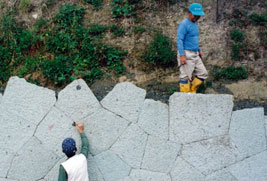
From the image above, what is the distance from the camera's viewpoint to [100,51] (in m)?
5.38

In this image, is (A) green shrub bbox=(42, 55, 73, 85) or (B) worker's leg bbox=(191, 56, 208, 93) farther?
(A) green shrub bbox=(42, 55, 73, 85)

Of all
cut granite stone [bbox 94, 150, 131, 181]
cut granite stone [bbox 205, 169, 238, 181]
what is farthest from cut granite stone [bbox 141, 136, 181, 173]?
cut granite stone [bbox 205, 169, 238, 181]

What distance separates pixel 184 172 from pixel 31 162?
2137 millimetres

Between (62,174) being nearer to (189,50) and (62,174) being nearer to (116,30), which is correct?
(189,50)

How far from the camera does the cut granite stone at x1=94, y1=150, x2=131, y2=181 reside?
4.85 metres

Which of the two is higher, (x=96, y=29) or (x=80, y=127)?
(x=96, y=29)

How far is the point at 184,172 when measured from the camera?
487cm

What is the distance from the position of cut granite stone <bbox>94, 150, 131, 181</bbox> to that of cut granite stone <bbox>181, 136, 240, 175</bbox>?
0.84 metres

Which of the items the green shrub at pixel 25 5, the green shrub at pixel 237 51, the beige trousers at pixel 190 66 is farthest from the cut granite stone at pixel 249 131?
the green shrub at pixel 25 5

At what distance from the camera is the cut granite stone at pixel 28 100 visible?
4910 millimetres

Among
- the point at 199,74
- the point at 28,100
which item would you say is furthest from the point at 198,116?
the point at 28,100

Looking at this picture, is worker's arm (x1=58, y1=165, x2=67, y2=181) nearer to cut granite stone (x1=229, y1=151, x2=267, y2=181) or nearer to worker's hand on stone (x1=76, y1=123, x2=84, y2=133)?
worker's hand on stone (x1=76, y1=123, x2=84, y2=133)

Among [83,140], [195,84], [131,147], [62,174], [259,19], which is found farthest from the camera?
[259,19]

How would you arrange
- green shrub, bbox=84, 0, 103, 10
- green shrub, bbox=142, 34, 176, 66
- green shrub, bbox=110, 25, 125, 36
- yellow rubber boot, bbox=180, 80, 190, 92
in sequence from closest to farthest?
yellow rubber boot, bbox=180, 80, 190, 92 → green shrub, bbox=142, 34, 176, 66 → green shrub, bbox=110, 25, 125, 36 → green shrub, bbox=84, 0, 103, 10
